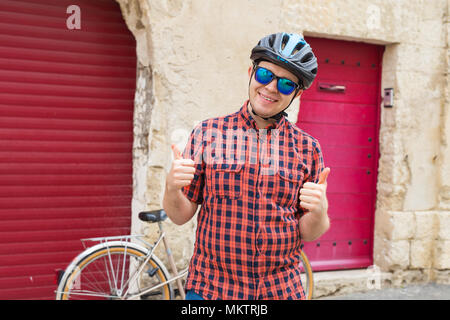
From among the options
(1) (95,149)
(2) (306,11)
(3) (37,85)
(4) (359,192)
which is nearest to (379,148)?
(4) (359,192)

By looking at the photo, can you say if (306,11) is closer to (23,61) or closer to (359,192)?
(359,192)

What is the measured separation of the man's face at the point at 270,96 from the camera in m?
1.85

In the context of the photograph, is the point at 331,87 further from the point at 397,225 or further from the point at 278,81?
the point at 278,81

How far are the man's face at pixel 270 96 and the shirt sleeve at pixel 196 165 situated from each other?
262 mm

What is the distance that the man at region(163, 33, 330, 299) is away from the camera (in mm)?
1775

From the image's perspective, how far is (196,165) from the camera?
187 centimetres

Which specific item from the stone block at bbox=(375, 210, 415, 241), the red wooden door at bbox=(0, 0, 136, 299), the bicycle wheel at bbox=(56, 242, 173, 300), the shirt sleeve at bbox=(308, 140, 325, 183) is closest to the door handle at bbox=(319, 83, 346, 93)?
the stone block at bbox=(375, 210, 415, 241)

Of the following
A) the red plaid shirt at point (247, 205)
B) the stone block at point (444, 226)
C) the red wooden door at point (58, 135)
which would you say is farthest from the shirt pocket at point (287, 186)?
the stone block at point (444, 226)

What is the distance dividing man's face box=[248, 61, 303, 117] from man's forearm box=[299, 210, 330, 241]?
45 cm

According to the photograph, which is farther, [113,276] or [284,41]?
[113,276]

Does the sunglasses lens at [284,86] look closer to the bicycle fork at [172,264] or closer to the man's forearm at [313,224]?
the man's forearm at [313,224]

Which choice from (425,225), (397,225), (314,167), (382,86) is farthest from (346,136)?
(314,167)

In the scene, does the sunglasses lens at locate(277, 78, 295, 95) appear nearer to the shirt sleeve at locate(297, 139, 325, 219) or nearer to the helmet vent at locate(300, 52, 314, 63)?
the helmet vent at locate(300, 52, 314, 63)

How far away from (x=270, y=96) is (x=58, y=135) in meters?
2.84
